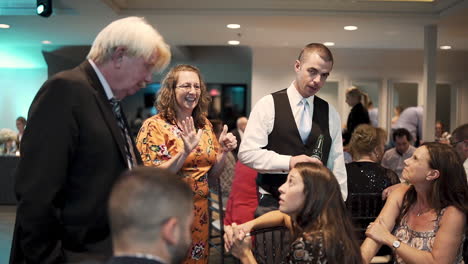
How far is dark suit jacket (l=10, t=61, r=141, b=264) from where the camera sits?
132 centimetres

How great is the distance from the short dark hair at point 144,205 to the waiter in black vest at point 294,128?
1.18 metres

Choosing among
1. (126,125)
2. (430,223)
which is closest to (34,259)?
(126,125)

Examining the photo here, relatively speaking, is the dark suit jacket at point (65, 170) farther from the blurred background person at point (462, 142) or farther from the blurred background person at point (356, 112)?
the blurred background person at point (356, 112)

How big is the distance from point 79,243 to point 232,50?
11.6 meters

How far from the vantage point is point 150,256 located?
986 millimetres

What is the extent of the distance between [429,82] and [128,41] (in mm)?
5106

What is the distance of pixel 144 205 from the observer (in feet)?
3.25

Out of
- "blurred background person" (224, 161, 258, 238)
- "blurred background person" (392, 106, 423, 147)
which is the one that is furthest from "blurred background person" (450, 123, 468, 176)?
"blurred background person" (392, 106, 423, 147)

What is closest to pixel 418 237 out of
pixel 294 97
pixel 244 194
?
pixel 294 97

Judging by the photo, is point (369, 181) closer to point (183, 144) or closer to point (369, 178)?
point (369, 178)

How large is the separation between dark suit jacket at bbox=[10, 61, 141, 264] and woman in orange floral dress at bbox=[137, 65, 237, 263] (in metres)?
0.81

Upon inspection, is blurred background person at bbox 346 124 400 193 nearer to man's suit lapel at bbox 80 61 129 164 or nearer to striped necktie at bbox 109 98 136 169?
striped necktie at bbox 109 98 136 169

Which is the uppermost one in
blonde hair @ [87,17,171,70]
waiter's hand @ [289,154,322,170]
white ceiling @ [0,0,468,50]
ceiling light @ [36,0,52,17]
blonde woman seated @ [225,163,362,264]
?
white ceiling @ [0,0,468,50]

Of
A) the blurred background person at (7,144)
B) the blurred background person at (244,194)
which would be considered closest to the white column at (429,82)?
the blurred background person at (244,194)
